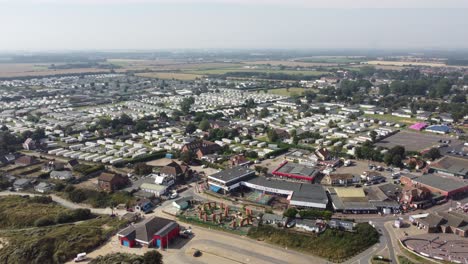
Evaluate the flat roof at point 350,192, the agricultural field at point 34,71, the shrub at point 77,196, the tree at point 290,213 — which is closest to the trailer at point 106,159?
the shrub at point 77,196

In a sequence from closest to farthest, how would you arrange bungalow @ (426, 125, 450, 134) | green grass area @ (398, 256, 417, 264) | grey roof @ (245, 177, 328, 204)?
green grass area @ (398, 256, 417, 264)
grey roof @ (245, 177, 328, 204)
bungalow @ (426, 125, 450, 134)

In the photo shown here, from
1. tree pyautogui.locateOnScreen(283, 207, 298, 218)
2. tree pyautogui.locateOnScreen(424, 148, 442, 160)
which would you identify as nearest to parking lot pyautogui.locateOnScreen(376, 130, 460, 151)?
tree pyautogui.locateOnScreen(424, 148, 442, 160)

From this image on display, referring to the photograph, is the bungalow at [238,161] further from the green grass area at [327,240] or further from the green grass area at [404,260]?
the green grass area at [404,260]

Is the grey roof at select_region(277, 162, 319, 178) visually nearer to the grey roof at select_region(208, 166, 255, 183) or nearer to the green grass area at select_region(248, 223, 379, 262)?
the grey roof at select_region(208, 166, 255, 183)

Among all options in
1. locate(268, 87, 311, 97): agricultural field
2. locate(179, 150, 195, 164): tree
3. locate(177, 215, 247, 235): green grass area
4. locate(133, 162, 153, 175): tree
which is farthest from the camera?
locate(268, 87, 311, 97): agricultural field

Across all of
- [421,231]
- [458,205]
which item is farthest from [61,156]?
[458,205]

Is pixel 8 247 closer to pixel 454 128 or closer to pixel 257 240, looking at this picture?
pixel 257 240
